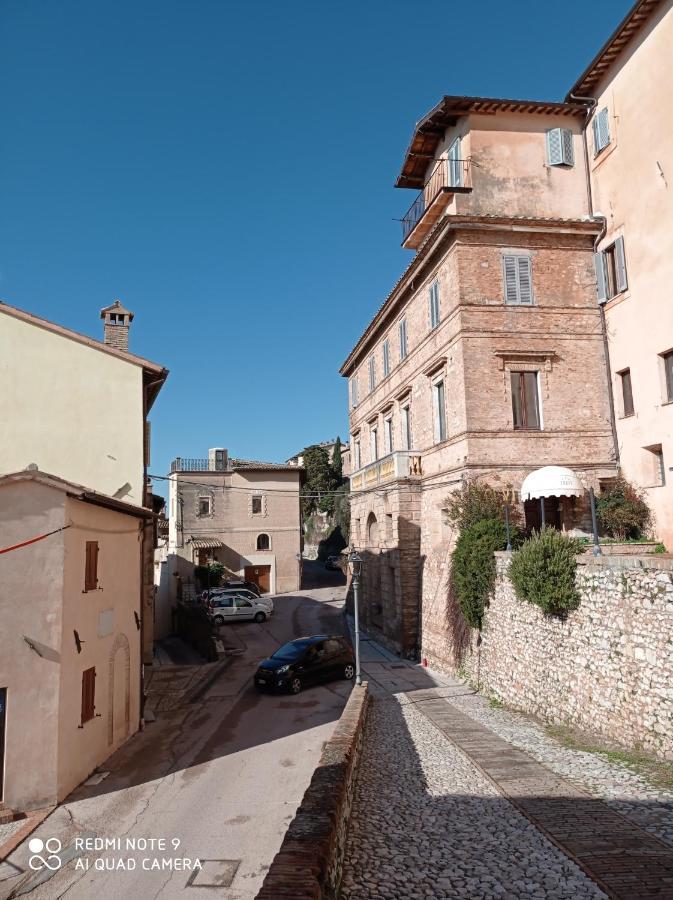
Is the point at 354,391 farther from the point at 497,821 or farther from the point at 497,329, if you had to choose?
the point at 497,821

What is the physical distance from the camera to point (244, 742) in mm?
14016

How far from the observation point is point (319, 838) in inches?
232

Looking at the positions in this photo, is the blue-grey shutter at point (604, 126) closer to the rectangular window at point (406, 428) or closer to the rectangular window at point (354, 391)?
the rectangular window at point (406, 428)

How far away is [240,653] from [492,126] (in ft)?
71.3

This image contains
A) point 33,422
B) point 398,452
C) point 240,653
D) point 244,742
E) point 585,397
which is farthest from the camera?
point 240,653

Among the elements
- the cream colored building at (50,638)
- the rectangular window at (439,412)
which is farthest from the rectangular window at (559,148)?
the cream colored building at (50,638)

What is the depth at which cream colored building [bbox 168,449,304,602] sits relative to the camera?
41594 mm

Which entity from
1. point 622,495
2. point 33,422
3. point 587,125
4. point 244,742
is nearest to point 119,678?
point 244,742

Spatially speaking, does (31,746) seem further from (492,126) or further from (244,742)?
(492,126)

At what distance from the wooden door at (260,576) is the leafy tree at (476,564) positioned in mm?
25544

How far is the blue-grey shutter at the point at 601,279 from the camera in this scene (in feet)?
66.1

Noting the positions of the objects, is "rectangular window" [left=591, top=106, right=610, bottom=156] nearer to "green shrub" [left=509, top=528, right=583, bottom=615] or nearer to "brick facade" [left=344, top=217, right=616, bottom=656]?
"brick facade" [left=344, top=217, right=616, bottom=656]

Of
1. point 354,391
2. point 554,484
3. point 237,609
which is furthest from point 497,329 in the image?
point 237,609

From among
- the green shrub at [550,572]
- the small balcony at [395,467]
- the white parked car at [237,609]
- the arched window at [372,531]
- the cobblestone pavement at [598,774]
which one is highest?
the small balcony at [395,467]
